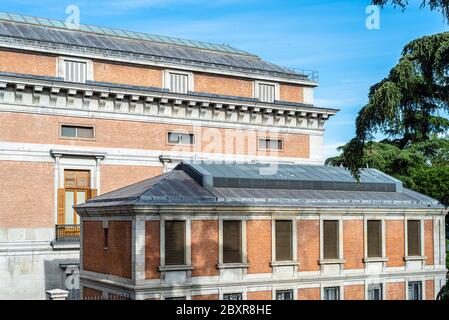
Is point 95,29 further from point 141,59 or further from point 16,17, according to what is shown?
point 141,59

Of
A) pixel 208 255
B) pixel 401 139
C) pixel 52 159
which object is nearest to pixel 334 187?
pixel 208 255

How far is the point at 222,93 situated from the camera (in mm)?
40031

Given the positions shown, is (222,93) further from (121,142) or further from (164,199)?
(164,199)

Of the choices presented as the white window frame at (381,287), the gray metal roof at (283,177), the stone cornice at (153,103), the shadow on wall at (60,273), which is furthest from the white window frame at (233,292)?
the stone cornice at (153,103)

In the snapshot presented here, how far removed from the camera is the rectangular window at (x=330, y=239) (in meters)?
26.2

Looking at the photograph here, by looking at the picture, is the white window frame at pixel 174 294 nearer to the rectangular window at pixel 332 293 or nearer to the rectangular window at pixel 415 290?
the rectangular window at pixel 332 293

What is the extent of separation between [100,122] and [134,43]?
9.26 metres

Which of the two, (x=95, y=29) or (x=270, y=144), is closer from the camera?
(x=270, y=144)

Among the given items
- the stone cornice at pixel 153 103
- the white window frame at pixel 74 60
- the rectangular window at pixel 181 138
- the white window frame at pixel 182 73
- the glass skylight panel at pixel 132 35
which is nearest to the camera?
the stone cornice at pixel 153 103

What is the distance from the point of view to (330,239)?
26.3 m

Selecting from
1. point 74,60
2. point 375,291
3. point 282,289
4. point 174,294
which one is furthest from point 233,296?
point 74,60

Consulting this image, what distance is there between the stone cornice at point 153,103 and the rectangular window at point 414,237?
14.4m

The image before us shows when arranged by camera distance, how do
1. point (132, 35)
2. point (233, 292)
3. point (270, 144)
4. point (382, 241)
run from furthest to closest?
point (132, 35) → point (270, 144) → point (382, 241) → point (233, 292)
